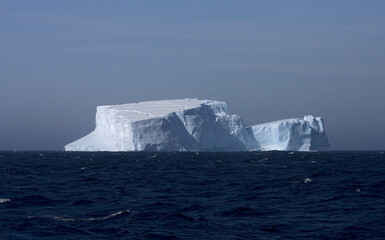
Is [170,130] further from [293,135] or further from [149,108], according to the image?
[293,135]

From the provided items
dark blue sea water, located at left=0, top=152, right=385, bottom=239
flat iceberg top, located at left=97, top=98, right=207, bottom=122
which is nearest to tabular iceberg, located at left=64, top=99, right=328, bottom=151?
flat iceberg top, located at left=97, top=98, right=207, bottom=122

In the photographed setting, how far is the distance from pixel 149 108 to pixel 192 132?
8.94 metres

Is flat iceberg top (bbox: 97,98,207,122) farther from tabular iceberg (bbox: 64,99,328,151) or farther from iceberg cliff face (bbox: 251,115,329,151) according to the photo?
iceberg cliff face (bbox: 251,115,329,151)

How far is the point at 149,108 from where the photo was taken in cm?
7575

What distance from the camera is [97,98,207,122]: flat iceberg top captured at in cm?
6881

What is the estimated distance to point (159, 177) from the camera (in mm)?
27625

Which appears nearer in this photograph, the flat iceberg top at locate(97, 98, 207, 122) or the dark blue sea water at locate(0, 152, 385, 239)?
the dark blue sea water at locate(0, 152, 385, 239)

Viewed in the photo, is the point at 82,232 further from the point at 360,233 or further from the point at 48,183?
the point at 48,183

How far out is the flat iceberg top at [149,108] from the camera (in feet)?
226

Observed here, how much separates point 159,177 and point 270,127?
44458mm

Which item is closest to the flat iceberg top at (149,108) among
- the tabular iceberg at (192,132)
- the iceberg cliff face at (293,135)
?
the tabular iceberg at (192,132)

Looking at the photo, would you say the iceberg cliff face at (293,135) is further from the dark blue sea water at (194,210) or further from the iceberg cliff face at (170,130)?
the dark blue sea water at (194,210)

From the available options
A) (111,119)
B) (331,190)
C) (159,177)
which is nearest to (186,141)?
(111,119)

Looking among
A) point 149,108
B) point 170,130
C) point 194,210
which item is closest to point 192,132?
point 170,130
